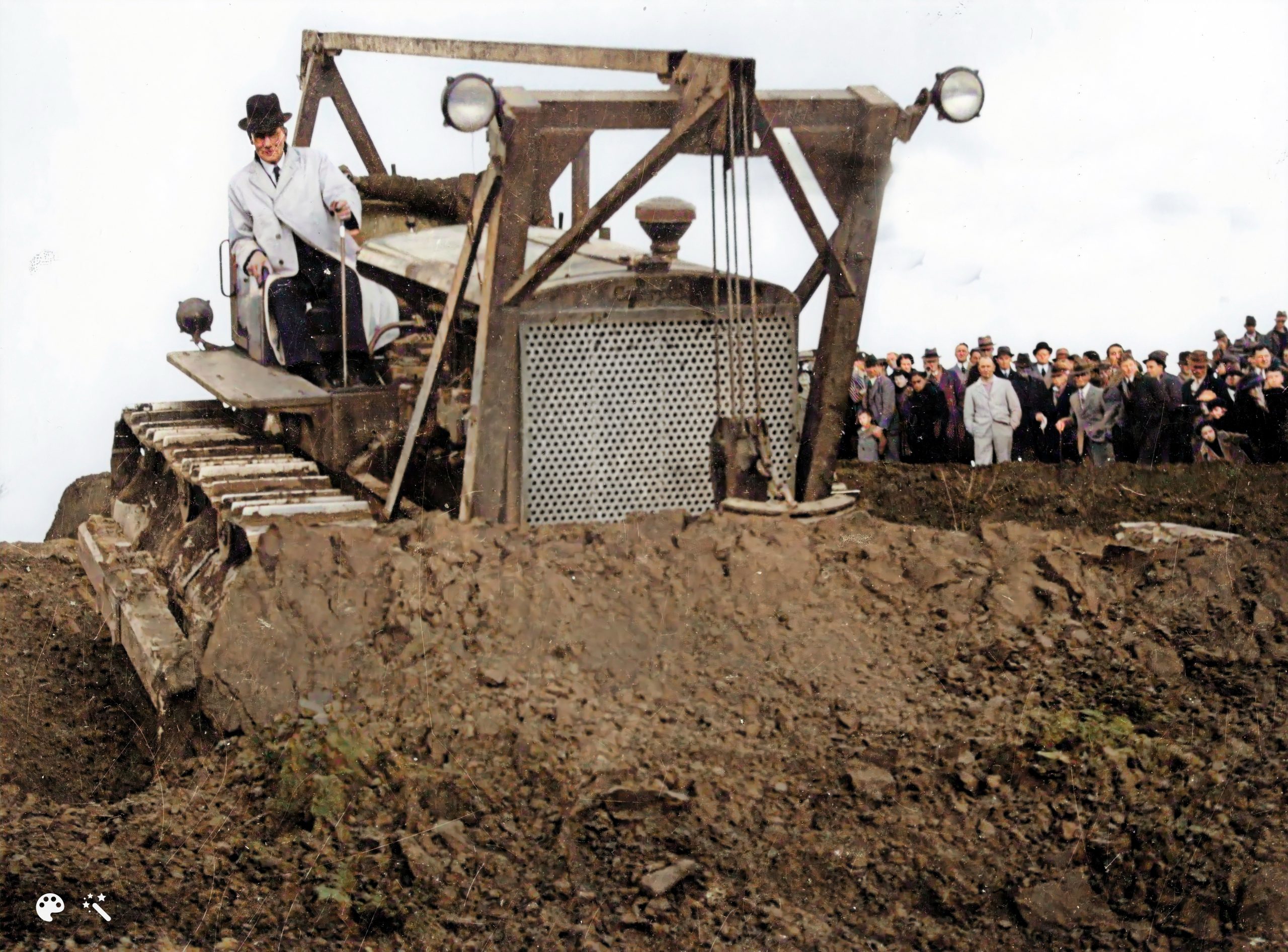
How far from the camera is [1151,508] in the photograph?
12.4 meters

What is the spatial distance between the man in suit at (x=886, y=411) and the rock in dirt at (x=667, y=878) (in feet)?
34.1

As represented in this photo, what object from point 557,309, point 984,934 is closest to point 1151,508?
point 557,309

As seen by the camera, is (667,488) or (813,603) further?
(667,488)

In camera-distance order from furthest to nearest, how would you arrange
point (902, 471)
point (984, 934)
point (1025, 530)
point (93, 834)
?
point (902, 471), point (1025, 530), point (93, 834), point (984, 934)

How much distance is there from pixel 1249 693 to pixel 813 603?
5.76 feet

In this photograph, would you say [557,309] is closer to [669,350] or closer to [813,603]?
[669,350]

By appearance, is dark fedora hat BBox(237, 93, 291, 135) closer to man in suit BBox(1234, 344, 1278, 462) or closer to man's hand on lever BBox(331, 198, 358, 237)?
man's hand on lever BBox(331, 198, 358, 237)

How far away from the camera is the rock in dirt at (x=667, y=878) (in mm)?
5473

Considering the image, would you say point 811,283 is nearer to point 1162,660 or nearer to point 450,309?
point 450,309

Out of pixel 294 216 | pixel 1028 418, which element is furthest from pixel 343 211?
pixel 1028 418

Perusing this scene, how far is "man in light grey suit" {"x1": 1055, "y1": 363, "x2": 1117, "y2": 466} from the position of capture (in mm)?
14703

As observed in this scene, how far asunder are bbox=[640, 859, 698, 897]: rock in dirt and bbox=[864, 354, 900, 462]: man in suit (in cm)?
1039

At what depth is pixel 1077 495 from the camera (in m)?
12.8

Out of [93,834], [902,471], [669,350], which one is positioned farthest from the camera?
[902,471]
